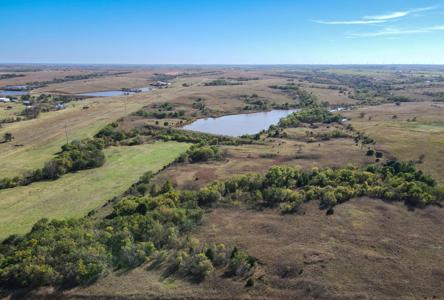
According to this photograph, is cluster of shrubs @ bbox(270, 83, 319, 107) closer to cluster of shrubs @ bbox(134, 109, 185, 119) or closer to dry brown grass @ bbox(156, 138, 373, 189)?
cluster of shrubs @ bbox(134, 109, 185, 119)

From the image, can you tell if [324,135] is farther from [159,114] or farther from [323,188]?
[159,114]

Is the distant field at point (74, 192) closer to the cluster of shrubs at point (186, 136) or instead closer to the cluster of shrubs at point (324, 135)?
the cluster of shrubs at point (186, 136)

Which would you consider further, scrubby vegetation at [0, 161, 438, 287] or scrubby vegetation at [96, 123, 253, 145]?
scrubby vegetation at [96, 123, 253, 145]

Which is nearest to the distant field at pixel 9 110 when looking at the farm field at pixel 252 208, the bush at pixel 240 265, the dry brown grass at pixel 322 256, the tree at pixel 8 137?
the farm field at pixel 252 208

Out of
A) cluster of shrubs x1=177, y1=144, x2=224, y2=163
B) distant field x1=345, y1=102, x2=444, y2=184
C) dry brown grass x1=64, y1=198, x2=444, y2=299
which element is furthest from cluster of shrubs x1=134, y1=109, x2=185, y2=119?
dry brown grass x1=64, y1=198, x2=444, y2=299

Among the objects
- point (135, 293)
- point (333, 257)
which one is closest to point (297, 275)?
point (333, 257)

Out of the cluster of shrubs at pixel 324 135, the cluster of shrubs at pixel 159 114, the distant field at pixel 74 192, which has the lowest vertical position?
the distant field at pixel 74 192

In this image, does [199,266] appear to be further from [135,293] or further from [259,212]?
[259,212]
